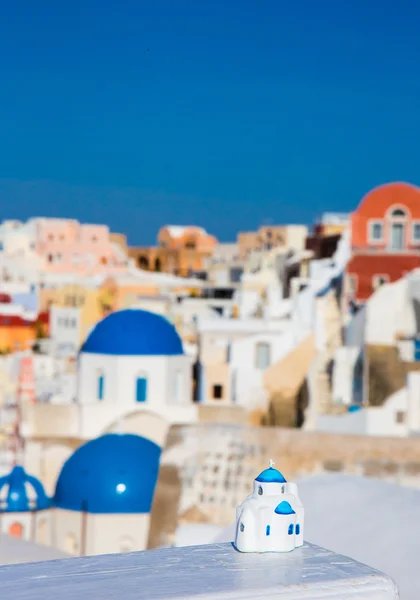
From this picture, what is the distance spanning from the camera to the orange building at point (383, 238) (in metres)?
19.3

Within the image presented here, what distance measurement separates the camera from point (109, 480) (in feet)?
40.3

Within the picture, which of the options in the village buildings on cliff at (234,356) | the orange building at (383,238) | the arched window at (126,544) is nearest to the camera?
the arched window at (126,544)

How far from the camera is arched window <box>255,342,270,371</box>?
19391mm

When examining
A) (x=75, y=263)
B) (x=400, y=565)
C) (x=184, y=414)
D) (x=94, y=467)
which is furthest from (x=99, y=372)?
(x=75, y=263)

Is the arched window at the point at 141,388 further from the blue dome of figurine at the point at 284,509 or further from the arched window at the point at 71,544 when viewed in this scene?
the blue dome of figurine at the point at 284,509

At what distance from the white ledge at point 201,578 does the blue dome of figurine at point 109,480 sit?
845 cm

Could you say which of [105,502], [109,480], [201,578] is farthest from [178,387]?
[201,578]

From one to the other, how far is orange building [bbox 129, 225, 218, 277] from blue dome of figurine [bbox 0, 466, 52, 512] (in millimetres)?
31061

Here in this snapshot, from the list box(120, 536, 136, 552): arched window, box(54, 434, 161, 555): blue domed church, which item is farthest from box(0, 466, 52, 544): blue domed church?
box(120, 536, 136, 552): arched window

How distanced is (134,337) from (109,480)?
294 centimetres

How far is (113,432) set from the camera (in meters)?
13.7

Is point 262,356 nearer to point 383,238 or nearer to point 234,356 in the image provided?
point 234,356

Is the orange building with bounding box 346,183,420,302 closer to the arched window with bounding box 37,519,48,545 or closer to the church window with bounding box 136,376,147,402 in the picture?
the church window with bounding box 136,376,147,402

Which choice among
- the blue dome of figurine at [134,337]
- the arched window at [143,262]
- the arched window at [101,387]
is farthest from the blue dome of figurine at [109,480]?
the arched window at [143,262]
